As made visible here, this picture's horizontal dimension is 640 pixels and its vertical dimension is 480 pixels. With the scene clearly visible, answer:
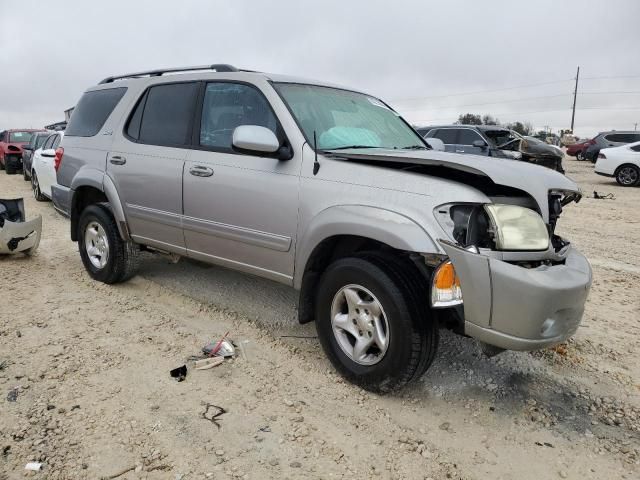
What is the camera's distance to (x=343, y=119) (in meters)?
3.73

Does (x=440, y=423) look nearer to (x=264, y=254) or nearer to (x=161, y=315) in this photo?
(x=264, y=254)

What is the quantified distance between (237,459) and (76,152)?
12.6 ft

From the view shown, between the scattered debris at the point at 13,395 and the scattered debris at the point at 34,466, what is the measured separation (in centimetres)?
68

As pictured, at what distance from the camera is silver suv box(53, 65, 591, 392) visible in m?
2.59

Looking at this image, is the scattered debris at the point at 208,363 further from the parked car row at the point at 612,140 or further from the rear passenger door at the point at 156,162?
the parked car row at the point at 612,140

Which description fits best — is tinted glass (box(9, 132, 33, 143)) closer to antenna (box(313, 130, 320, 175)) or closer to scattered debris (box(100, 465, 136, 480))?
antenna (box(313, 130, 320, 175))

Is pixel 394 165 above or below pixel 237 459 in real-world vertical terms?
above

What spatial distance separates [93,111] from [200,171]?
205 centimetres

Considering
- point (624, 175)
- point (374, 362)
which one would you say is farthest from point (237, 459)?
point (624, 175)

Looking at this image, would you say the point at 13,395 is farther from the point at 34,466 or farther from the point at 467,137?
the point at 467,137

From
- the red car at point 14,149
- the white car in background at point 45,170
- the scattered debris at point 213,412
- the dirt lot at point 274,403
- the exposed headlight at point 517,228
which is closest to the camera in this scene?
the dirt lot at point 274,403

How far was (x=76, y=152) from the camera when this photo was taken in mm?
5066

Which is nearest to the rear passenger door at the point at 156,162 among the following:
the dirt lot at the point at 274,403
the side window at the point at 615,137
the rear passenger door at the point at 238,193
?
the rear passenger door at the point at 238,193

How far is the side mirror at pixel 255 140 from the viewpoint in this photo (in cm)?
316
